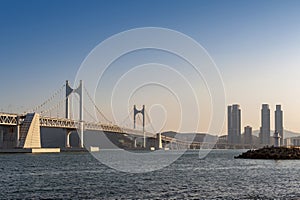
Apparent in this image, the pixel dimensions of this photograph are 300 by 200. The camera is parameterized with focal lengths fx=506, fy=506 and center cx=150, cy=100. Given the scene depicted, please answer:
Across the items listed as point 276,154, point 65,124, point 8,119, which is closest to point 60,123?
point 65,124

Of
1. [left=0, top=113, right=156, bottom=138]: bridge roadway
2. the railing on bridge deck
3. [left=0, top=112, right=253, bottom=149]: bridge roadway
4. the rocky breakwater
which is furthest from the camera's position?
[left=0, top=112, right=253, bottom=149]: bridge roadway

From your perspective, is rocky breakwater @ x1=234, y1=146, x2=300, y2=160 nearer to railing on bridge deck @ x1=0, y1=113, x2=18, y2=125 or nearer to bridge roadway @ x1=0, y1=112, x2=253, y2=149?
bridge roadway @ x1=0, y1=112, x2=253, y2=149

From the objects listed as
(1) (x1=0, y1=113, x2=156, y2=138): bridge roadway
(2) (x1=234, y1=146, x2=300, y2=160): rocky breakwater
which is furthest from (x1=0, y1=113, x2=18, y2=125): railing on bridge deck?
(2) (x1=234, y1=146, x2=300, y2=160): rocky breakwater

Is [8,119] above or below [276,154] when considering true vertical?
above

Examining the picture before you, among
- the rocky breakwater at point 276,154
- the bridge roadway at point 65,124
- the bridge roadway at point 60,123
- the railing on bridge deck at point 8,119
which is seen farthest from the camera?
the bridge roadway at point 65,124

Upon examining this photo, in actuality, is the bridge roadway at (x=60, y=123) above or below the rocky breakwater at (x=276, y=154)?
above

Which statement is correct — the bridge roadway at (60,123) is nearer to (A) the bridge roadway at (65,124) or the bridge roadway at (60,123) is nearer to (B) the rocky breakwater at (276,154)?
(A) the bridge roadway at (65,124)

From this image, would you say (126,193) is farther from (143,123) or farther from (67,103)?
(143,123)

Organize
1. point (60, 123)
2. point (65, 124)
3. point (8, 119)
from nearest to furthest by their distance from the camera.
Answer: point (8, 119) < point (60, 123) < point (65, 124)

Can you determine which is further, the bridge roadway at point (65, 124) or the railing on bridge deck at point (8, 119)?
the bridge roadway at point (65, 124)

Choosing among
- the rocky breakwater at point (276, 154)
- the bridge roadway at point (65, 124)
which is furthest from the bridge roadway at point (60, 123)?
the rocky breakwater at point (276, 154)

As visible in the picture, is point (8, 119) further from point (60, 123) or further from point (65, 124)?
point (65, 124)
